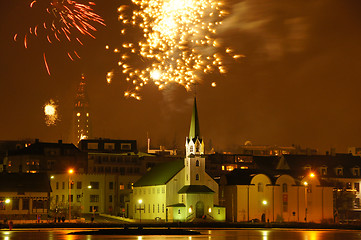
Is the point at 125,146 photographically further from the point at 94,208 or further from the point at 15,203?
the point at 15,203

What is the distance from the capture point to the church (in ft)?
427

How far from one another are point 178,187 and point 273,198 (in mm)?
17473

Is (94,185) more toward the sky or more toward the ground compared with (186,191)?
more toward the sky

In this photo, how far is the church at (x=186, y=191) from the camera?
130 metres

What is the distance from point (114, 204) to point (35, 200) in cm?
3488

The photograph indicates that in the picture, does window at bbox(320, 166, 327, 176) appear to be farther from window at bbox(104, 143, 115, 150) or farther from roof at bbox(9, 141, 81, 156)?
window at bbox(104, 143, 115, 150)

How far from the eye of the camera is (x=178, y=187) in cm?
13675

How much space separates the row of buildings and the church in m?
0.18

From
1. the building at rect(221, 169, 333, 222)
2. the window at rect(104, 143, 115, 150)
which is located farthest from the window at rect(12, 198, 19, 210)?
the window at rect(104, 143, 115, 150)

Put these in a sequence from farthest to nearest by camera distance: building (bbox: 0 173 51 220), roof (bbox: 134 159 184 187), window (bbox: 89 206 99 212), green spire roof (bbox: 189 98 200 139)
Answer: window (bbox: 89 206 99 212) → roof (bbox: 134 159 184 187) → green spire roof (bbox: 189 98 200 139) → building (bbox: 0 173 51 220)

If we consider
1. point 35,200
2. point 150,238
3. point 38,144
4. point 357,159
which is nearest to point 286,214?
point 357,159

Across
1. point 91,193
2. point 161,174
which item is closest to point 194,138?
point 161,174

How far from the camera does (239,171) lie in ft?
443

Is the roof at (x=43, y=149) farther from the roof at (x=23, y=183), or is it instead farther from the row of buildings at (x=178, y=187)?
the roof at (x=23, y=183)
